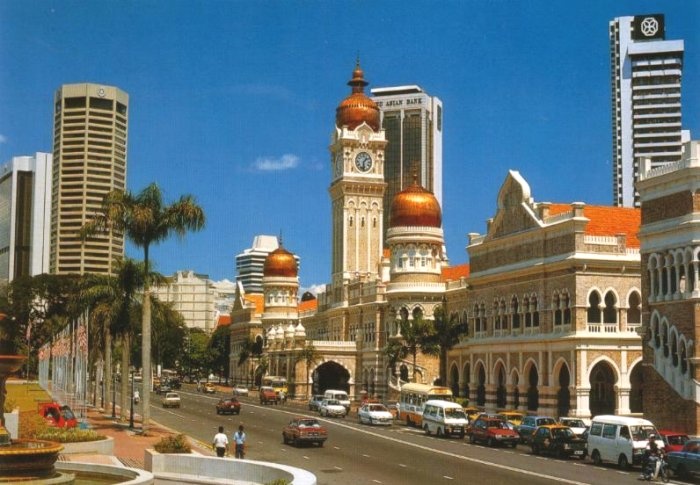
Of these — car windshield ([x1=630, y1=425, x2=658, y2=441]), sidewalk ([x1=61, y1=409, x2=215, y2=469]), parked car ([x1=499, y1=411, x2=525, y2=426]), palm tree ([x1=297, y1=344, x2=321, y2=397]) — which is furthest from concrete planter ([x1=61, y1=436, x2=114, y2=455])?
palm tree ([x1=297, y1=344, x2=321, y2=397])

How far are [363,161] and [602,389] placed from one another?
58.2 metres

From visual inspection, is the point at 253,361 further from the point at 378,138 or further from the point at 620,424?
the point at 620,424

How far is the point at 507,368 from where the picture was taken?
6444 centimetres

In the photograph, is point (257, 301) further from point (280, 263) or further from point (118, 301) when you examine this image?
point (118, 301)

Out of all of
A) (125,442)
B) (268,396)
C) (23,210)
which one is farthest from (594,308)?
(23,210)

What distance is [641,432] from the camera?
118ft

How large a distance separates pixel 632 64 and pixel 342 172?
7933cm

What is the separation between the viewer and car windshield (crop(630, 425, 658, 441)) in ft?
117

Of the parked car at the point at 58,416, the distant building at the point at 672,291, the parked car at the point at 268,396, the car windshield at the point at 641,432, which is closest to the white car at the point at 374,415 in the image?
the distant building at the point at 672,291

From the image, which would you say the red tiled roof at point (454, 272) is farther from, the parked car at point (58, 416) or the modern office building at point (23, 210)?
the modern office building at point (23, 210)

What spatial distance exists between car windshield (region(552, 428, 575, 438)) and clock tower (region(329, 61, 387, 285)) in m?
69.9

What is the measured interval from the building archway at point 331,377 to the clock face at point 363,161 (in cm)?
2291

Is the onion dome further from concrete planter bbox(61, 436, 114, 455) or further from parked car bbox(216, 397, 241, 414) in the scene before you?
concrete planter bbox(61, 436, 114, 455)

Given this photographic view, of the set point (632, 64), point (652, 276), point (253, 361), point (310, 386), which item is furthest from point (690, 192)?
point (632, 64)
